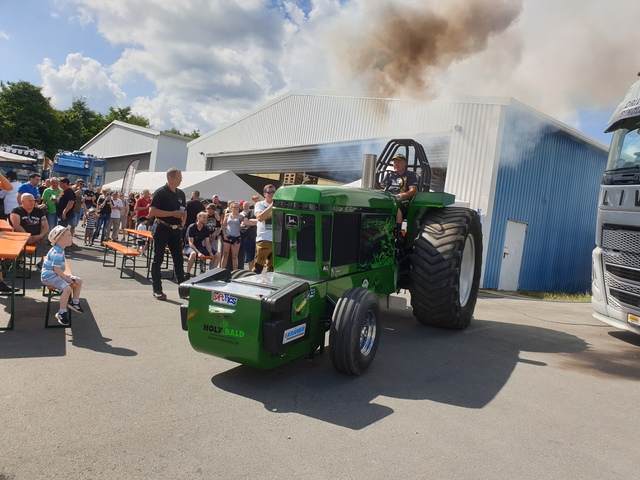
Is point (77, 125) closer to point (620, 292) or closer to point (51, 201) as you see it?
point (51, 201)

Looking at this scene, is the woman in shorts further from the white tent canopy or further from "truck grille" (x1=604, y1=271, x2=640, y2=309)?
"truck grille" (x1=604, y1=271, x2=640, y2=309)

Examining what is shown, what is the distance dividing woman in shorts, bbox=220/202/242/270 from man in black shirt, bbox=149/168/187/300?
253 centimetres

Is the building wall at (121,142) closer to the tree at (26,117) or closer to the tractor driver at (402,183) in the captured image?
the tree at (26,117)

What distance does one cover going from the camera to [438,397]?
13.4 ft

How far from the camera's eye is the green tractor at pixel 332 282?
12.8 feet

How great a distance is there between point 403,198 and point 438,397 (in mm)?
2853

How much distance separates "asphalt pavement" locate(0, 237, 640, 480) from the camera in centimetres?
289

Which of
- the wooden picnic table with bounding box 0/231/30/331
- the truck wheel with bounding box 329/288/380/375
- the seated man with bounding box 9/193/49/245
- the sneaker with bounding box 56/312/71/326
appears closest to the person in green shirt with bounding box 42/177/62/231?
the seated man with bounding box 9/193/49/245

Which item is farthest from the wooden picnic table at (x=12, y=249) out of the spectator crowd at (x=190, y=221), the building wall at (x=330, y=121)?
the building wall at (x=330, y=121)

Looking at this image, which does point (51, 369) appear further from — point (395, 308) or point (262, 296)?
point (395, 308)

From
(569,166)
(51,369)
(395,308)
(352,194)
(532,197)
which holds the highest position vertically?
(569,166)

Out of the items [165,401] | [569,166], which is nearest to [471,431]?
[165,401]

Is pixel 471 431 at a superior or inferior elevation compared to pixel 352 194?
inferior

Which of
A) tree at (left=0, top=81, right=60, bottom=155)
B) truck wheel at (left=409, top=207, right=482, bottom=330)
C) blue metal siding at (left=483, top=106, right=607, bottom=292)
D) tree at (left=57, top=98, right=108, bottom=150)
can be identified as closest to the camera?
truck wheel at (left=409, top=207, right=482, bottom=330)
